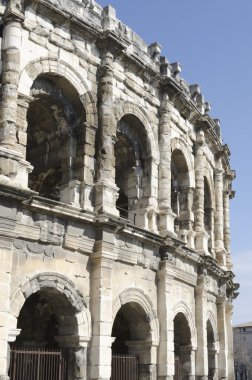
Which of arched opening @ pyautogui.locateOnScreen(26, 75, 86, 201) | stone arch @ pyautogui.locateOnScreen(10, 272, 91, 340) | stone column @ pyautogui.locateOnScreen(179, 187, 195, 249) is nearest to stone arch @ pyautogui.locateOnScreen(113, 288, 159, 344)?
stone arch @ pyautogui.locateOnScreen(10, 272, 91, 340)

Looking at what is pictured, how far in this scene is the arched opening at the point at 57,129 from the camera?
11211 mm

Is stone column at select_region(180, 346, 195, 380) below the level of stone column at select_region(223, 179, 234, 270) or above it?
below

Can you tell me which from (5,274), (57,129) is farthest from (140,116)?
(5,274)

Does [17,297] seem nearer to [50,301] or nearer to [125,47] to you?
[50,301]

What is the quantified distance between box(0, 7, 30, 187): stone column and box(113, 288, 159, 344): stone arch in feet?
10.1

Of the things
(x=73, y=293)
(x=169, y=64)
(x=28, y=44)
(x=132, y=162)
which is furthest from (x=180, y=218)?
(x=28, y=44)

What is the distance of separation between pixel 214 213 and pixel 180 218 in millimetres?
2878

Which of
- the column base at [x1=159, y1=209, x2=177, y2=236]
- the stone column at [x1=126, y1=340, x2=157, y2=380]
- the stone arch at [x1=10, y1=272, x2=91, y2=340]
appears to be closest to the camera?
the stone arch at [x1=10, y1=272, x2=91, y2=340]

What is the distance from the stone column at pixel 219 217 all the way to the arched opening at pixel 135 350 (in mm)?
5354

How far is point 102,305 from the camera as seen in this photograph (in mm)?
10344

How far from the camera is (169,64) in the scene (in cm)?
1423

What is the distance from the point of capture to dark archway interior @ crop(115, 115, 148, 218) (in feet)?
42.7

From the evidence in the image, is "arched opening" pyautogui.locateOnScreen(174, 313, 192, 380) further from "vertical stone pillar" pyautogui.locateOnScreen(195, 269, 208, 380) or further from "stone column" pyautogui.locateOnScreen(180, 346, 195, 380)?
"vertical stone pillar" pyautogui.locateOnScreen(195, 269, 208, 380)

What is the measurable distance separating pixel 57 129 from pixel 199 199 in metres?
4.99
